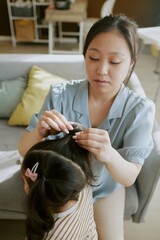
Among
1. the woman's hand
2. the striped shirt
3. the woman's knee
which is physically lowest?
the woman's knee

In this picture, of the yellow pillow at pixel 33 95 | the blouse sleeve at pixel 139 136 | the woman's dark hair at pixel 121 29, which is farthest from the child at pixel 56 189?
the yellow pillow at pixel 33 95

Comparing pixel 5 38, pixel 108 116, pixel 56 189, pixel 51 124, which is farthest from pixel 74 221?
pixel 5 38

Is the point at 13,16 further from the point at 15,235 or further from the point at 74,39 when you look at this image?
the point at 15,235

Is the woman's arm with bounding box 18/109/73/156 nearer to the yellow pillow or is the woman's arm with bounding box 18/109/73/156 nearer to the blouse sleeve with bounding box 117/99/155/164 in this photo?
the blouse sleeve with bounding box 117/99/155/164

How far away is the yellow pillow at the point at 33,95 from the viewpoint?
151 cm

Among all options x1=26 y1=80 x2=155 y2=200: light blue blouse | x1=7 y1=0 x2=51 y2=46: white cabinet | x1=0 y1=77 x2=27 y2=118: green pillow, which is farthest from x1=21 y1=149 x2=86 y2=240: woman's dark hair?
x1=7 y1=0 x2=51 y2=46: white cabinet

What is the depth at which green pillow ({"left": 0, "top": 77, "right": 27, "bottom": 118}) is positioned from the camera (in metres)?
1.57

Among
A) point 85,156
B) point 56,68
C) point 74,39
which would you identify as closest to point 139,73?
point 74,39

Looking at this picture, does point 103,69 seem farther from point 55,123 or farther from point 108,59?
point 55,123

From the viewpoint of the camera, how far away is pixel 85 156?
727 millimetres

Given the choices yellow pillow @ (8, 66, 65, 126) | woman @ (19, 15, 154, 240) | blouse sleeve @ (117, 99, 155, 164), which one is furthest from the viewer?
yellow pillow @ (8, 66, 65, 126)

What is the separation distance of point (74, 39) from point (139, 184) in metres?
3.31

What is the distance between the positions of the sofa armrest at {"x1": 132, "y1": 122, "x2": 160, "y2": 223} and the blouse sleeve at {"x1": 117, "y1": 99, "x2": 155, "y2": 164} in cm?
10

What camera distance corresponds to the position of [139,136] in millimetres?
913
